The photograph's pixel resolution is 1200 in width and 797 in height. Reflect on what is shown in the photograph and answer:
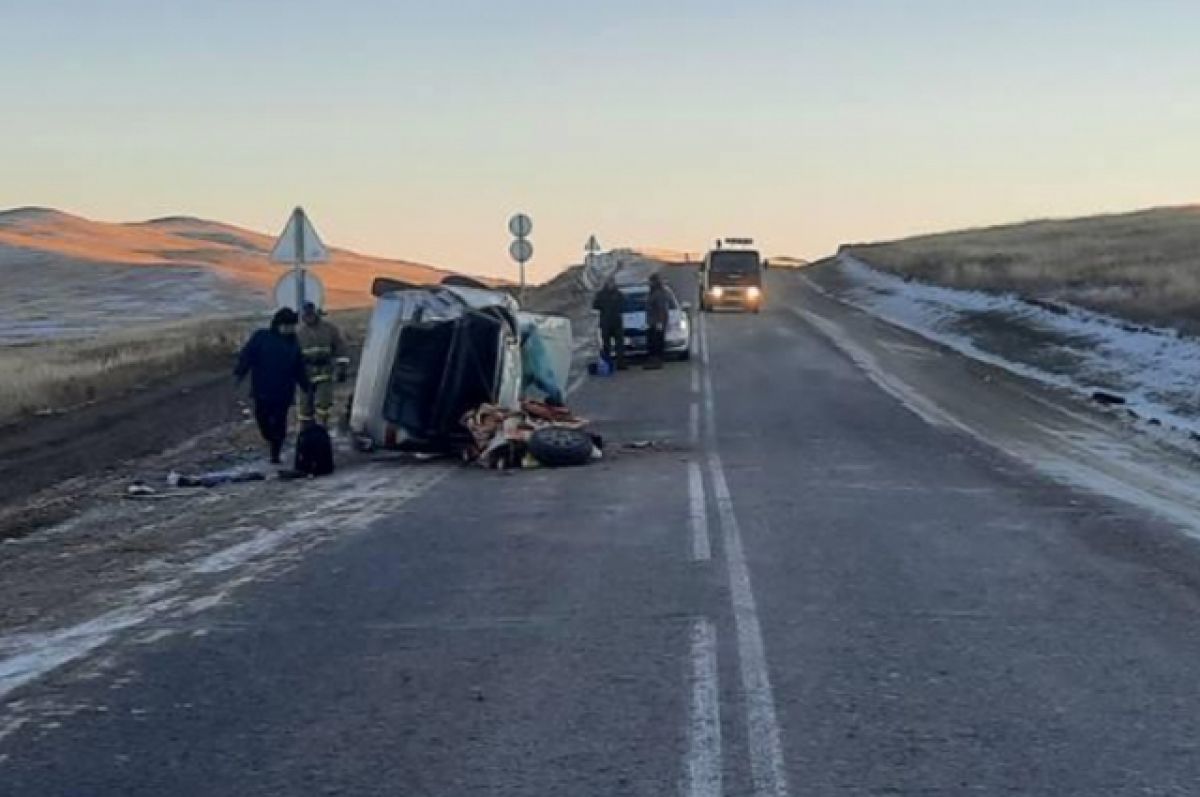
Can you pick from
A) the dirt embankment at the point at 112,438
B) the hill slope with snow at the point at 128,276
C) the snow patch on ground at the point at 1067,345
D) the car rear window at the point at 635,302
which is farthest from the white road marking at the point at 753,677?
the hill slope with snow at the point at 128,276

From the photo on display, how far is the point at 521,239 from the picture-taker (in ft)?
123

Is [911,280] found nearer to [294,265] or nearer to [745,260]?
[745,260]

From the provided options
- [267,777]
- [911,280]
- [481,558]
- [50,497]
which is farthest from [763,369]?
[911,280]

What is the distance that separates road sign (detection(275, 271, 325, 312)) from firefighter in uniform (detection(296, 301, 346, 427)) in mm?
1007

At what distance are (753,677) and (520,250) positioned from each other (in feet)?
95.3

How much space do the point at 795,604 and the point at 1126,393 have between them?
21.0 m

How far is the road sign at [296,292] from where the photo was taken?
2234 centimetres

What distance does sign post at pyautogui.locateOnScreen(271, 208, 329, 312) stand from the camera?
73.5 feet

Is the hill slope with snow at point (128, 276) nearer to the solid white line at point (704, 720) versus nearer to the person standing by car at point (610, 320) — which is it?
the person standing by car at point (610, 320)

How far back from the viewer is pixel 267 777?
7.05 m

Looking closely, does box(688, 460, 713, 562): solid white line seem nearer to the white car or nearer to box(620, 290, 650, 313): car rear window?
the white car

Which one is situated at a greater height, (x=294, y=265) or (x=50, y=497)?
(x=294, y=265)

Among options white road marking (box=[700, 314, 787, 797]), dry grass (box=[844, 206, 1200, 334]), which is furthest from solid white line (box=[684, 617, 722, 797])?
dry grass (box=[844, 206, 1200, 334])

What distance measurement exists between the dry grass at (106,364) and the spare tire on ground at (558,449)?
1385cm
